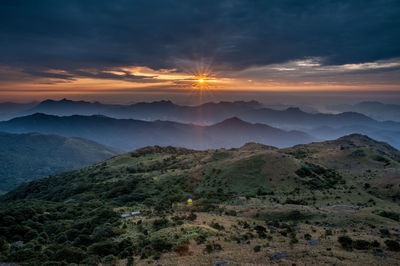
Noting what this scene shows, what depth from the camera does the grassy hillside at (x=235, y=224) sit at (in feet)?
74.6

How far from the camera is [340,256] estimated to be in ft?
69.3

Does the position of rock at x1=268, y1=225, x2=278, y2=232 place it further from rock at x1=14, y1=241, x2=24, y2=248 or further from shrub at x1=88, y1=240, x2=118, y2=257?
rock at x1=14, y1=241, x2=24, y2=248

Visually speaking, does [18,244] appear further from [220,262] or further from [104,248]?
[220,262]

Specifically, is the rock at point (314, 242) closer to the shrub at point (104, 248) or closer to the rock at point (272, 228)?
the rock at point (272, 228)

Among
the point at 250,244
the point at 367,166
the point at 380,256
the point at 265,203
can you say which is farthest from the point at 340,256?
the point at 367,166

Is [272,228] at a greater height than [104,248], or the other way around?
[104,248]

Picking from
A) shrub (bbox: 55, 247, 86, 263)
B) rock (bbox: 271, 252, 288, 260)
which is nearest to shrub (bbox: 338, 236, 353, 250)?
rock (bbox: 271, 252, 288, 260)

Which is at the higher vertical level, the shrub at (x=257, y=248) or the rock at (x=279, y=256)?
the rock at (x=279, y=256)

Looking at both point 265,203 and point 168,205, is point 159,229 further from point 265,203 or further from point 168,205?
point 265,203

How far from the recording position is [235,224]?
109 ft

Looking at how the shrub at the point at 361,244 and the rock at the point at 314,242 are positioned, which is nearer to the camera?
the shrub at the point at 361,244

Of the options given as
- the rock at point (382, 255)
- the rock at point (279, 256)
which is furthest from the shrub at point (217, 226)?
the rock at point (382, 255)

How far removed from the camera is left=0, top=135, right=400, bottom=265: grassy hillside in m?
22.8

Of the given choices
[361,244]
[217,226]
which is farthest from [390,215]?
Answer: [217,226]
